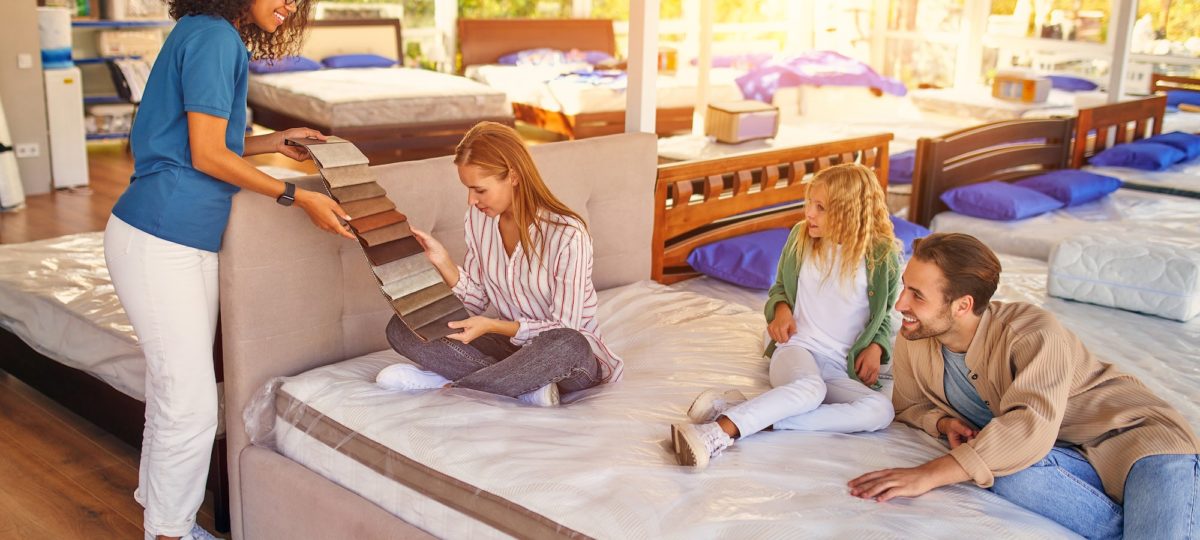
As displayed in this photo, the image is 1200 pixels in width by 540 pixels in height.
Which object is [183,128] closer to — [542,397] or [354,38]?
[542,397]

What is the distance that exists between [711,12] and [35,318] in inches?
155

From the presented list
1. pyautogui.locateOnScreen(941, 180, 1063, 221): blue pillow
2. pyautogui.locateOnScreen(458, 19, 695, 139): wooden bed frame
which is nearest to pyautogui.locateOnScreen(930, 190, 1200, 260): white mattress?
pyautogui.locateOnScreen(941, 180, 1063, 221): blue pillow

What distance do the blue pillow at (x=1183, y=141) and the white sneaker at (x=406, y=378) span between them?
506 centimetres

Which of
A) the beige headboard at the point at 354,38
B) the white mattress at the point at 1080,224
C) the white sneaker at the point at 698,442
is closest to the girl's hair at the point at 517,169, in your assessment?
the white sneaker at the point at 698,442

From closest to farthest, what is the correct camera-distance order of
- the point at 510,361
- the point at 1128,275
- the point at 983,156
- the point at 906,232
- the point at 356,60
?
the point at 510,361, the point at 1128,275, the point at 906,232, the point at 983,156, the point at 356,60

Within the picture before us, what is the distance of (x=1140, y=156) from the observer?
5871 mm

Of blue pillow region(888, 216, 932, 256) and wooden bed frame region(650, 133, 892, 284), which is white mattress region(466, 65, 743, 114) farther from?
blue pillow region(888, 216, 932, 256)

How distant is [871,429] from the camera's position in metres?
2.40

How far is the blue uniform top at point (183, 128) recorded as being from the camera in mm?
2230

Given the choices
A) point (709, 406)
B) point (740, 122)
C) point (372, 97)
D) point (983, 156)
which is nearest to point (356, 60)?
point (372, 97)

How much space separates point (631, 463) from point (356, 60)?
6887mm

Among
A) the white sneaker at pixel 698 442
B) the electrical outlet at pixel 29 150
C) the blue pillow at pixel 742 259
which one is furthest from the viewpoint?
the electrical outlet at pixel 29 150

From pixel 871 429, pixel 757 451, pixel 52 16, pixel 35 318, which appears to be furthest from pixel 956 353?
pixel 52 16

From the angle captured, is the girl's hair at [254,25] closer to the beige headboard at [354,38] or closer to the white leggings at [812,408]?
the white leggings at [812,408]
